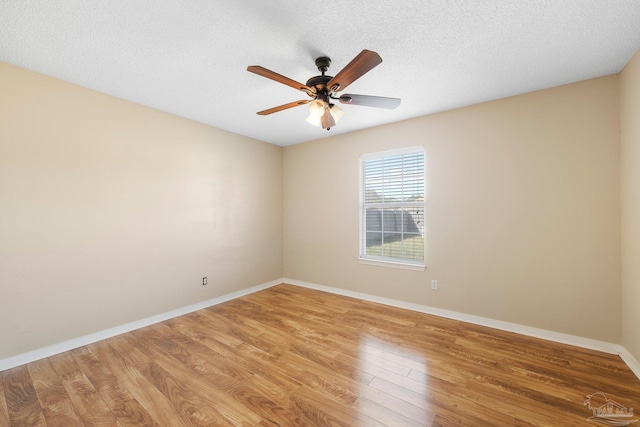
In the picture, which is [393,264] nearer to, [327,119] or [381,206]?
[381,206]

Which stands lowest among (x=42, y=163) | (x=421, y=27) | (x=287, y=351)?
(x=287, y=351)

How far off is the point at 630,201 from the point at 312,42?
2.97 metres

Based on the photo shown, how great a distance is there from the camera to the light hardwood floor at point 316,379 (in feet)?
5.42

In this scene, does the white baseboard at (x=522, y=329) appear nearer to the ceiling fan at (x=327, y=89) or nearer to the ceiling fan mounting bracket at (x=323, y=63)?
the ceiling fan at (x=327, y=89)

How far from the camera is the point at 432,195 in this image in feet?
10.9

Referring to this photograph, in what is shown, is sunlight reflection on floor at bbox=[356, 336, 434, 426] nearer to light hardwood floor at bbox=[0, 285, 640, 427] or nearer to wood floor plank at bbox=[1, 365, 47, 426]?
light hardwood floor at bbox=[0, 285, 640, 427]

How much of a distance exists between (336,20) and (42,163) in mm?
2895

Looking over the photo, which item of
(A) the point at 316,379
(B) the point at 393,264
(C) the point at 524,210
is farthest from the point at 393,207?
(A) the point at 316,379

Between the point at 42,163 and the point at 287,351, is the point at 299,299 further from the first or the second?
the point at 42,163

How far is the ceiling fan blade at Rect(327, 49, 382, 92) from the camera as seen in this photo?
1514 mm

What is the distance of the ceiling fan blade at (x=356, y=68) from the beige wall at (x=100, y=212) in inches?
97.0

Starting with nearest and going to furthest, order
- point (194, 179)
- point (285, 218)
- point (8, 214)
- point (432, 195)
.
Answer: point (8, 214), point (432, 195), point (194, 179), point (285, 218)

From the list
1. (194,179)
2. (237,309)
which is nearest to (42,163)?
(194,179)

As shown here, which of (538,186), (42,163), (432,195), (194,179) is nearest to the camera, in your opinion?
(42,163)
